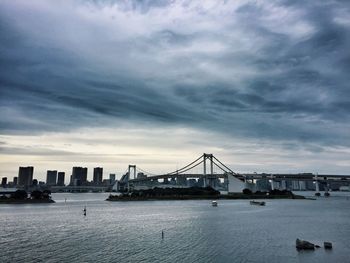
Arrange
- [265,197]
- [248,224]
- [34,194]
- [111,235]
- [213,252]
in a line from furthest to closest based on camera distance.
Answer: [265,197]
[34,194]
[248,224]
[111,235]
[213,252]

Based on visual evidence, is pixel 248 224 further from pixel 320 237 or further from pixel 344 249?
pixel 344 249

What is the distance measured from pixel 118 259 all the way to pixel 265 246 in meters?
12.0

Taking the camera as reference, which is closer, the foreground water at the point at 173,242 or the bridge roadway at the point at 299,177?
the foreground water at the point at 173,242

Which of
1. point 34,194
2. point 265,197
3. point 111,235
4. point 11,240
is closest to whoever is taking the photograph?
point 11,240

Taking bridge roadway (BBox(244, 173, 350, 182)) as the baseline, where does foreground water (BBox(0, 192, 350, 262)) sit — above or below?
below

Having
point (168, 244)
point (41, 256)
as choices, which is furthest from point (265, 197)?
point (41, 256)

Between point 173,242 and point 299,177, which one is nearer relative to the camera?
point 173,242

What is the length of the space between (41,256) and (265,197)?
108449mm

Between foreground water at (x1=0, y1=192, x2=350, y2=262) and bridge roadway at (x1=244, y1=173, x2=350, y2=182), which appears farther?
bridge roadway at (x1=244, y1=173, x2=350, y2=182)

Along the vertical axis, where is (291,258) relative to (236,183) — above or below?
below

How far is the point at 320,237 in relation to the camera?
33.3m

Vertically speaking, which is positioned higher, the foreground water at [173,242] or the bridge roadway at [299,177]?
the bridge roadway at [299,177]

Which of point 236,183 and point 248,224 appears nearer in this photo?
point 248,224

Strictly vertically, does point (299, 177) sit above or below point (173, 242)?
above
